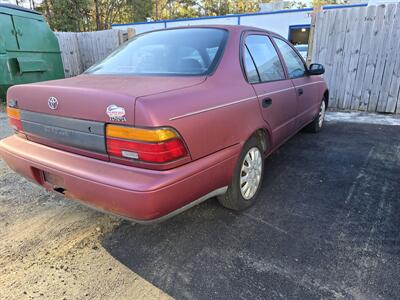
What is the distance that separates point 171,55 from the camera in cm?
267

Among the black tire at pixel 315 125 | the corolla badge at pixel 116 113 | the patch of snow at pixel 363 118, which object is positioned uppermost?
the corolla badge at pixel 116 113

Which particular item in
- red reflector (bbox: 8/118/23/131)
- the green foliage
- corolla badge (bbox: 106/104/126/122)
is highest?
the green foliage

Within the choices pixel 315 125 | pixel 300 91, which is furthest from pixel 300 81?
pixel 315 125

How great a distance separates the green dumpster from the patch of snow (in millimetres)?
6781

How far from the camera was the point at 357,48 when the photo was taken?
6.75m

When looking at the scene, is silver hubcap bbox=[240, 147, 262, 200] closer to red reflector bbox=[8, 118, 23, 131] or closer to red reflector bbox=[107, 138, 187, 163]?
red reflector bbox=[107, 138, 187, 163]

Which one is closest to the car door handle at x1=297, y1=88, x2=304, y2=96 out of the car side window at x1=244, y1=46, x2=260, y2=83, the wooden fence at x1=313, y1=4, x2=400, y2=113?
the car side window at x1=244, y1=46, x2=260, y2=83

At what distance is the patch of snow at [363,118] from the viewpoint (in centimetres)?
627

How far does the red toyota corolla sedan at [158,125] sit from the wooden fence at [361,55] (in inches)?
182

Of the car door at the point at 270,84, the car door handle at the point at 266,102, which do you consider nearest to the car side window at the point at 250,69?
the car door at the point at 270,84

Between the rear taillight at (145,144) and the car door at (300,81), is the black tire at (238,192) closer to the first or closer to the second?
the rear taillight at (145,144)

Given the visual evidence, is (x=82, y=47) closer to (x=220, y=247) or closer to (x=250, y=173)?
(x=250, y=173)

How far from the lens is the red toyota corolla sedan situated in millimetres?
1847

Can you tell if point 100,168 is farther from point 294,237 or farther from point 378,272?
point 378,272
